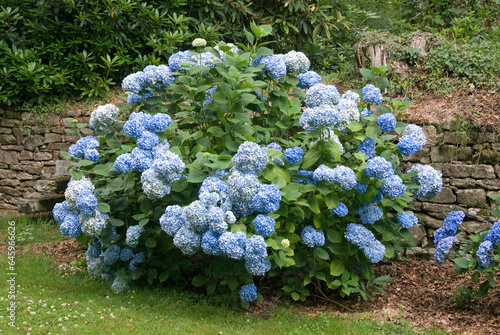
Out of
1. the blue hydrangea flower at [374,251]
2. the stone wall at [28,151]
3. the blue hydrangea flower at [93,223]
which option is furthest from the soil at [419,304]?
the stone wall at [28,151]

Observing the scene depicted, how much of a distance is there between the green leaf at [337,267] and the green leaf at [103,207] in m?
1.81

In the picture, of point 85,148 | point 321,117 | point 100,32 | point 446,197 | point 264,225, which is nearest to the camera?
point 264,225

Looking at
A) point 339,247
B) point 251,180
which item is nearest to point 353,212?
point 339,247

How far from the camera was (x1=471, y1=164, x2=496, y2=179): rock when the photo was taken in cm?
508

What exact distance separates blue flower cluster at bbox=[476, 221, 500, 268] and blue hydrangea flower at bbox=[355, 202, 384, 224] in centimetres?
76

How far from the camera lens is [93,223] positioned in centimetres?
392

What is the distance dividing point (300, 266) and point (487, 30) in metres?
5.39

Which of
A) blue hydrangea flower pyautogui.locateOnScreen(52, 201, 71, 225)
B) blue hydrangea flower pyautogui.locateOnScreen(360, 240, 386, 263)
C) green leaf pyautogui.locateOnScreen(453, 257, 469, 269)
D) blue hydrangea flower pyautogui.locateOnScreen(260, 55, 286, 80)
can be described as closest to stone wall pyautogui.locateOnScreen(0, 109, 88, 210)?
blue hydrangea flower pyautogui.locateOnScreen(52, 201, 71, 225)

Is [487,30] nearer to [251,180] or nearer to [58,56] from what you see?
[251,180]

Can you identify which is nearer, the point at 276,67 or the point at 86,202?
Result: the point at 86,202

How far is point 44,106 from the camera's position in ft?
24.9

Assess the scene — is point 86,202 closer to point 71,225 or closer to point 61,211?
point 71,225

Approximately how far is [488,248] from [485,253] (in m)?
0.04

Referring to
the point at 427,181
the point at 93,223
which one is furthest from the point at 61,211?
the point at 427,181
